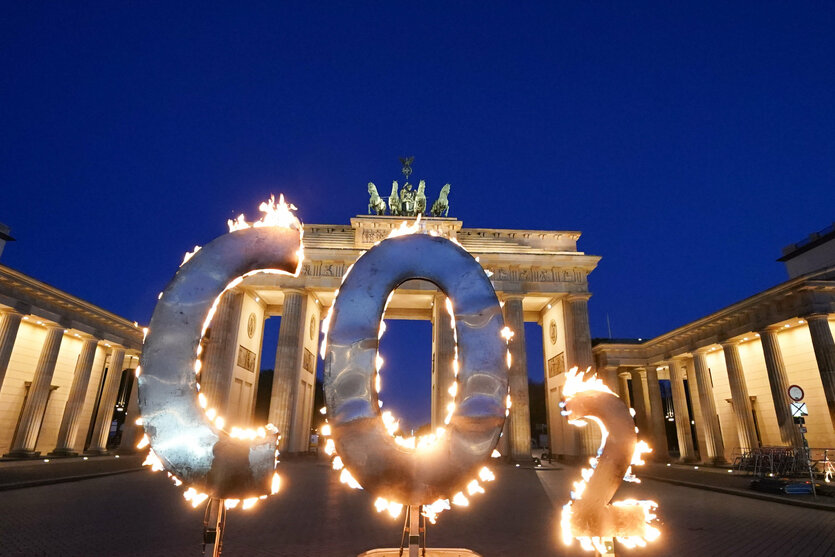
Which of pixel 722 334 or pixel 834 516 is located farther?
pixel 722 334

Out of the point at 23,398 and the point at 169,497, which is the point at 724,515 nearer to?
the point at 169,497

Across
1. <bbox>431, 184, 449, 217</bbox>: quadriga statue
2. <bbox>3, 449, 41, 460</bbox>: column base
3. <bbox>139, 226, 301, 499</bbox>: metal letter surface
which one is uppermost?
<bbox>431, 184, 449, 217</bbox>: quadriga statue

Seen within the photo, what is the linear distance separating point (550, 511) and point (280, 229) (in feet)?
36.9

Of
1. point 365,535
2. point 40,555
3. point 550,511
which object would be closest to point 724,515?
point 550,511

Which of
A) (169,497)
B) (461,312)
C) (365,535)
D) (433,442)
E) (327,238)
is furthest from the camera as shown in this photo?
(327,238)

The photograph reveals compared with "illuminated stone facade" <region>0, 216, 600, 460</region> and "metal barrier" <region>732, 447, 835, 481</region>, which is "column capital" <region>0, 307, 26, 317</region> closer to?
"illuminated stone facade" <region>0, 216, 600, 460</region>

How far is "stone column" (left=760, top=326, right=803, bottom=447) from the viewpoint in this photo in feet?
70.1

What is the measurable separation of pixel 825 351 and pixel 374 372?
27.0 metres

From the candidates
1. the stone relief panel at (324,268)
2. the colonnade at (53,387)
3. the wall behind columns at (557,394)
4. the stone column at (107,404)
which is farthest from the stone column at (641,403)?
the colonnade at (53,387)

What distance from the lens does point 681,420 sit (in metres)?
33.7

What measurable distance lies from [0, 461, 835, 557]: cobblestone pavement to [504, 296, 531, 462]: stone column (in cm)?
1337

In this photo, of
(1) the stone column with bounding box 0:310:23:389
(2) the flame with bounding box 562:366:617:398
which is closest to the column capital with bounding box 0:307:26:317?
(1) the stone column with bounding box 0:310:23:389

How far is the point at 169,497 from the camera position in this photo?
40.4 feet

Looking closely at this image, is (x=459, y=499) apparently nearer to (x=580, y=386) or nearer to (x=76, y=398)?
(x=580, y=386)
